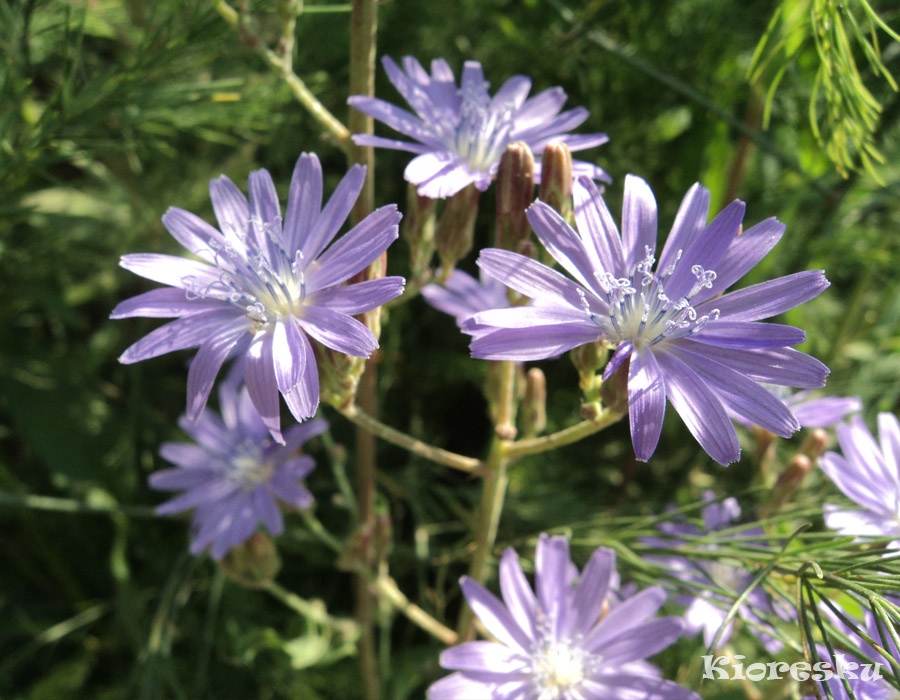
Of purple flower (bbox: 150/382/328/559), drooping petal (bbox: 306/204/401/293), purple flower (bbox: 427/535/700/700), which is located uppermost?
drooping petal (bbox: 306/204/401/293)

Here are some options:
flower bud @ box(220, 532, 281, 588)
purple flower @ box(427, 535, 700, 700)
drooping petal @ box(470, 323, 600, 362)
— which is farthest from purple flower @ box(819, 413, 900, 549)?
flower bud @ box(220, 532, 281, 588)

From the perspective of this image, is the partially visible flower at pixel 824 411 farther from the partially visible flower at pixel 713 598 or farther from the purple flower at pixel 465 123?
the purple flower at pixel 465 123

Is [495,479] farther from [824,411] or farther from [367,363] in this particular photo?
[824,411]

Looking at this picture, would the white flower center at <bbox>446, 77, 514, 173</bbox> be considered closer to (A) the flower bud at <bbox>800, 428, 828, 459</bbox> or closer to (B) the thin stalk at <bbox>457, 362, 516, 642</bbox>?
(B) the thin stalk at <bbox>457, 362, 516, 642</bbox>

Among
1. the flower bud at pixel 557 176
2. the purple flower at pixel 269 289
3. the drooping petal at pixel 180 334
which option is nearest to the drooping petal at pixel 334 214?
the purple flower at pixel 269 289

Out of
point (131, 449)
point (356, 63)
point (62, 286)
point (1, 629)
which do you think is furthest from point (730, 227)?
point (1, 629)

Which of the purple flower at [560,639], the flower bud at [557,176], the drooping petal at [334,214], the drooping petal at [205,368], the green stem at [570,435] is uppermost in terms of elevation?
the flower bud at [557,176]

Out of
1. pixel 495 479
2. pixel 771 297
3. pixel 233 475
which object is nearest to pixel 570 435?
pixel 495 479
